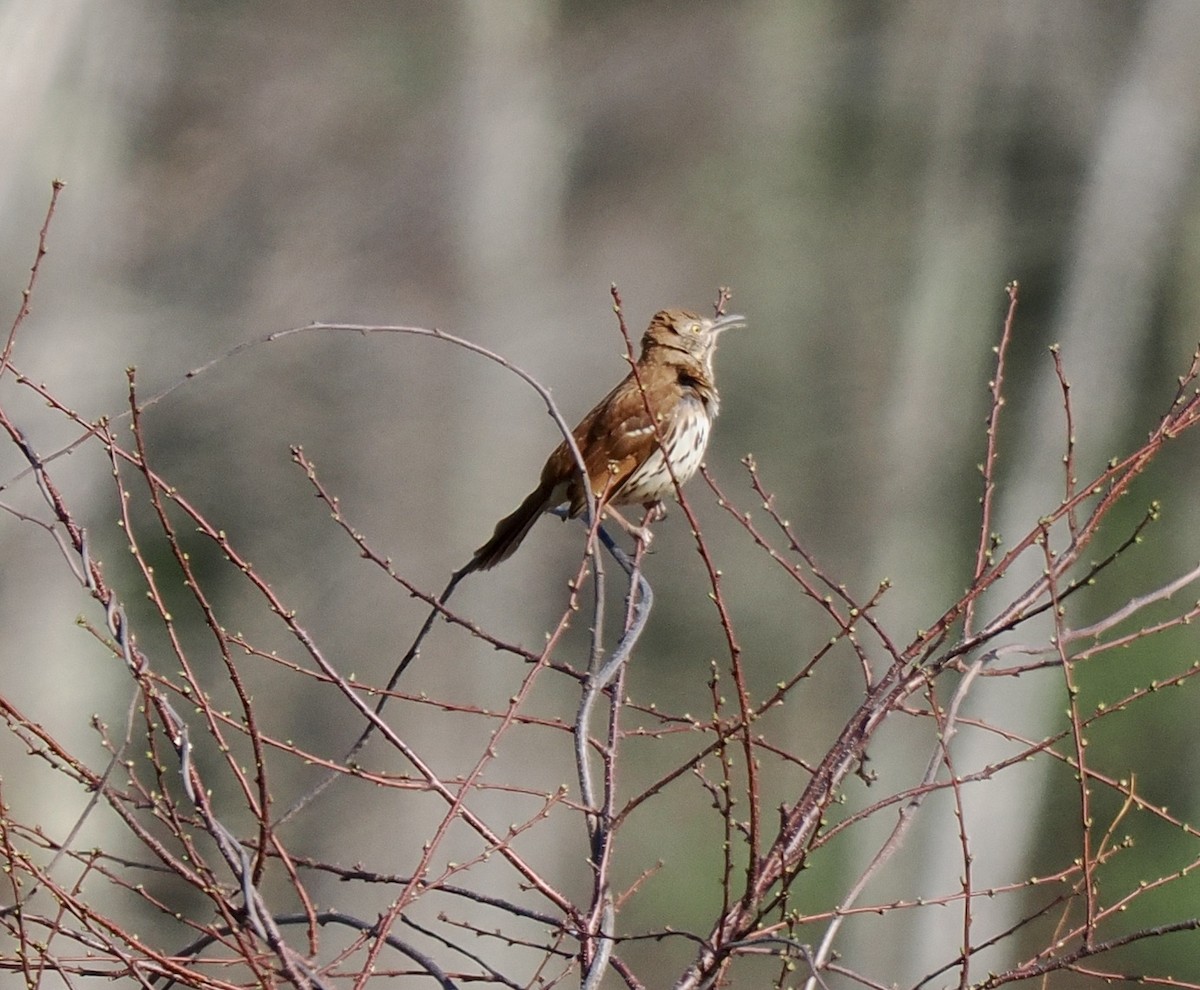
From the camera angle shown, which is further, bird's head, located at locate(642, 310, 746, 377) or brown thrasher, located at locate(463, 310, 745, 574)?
bird's head, located at locate(642, 310, 746, 377)

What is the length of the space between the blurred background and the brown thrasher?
229 inches

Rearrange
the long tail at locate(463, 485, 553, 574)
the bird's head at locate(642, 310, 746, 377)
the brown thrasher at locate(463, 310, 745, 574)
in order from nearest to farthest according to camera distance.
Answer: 1. the long tail at locate(463, 485, 553, 574)
2. the brown thrasher at locate(463, 310, 745, 574)
3. the bird's head at locate(642, 310, 746, 377)

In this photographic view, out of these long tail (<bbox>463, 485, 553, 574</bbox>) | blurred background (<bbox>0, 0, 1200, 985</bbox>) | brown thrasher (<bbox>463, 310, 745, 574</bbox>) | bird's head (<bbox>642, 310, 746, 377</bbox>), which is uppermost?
blurred background (<bbox>0, 0, 1200, 985</bbox>)

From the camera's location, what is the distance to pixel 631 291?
11.6 meters

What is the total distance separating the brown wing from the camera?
14.2 feet

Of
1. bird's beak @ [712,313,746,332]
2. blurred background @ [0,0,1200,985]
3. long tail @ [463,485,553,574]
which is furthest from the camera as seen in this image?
blurred background @ [0,0,1200,985]

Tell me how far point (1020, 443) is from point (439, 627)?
403 centimetres

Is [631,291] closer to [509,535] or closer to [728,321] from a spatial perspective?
[728,321]

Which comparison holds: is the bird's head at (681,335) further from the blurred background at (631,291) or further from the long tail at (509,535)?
the blurred background at (631,291)

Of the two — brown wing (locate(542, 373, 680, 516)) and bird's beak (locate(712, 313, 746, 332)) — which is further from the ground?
bird's beak (locate(712, 313, 746, 332))

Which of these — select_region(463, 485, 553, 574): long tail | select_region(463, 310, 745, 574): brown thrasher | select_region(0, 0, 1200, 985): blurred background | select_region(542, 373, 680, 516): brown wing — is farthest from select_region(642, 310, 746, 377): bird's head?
select_region(0, 0, 1200, 985): blurred background

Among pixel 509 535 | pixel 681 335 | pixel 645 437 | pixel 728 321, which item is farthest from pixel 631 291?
pixel 509 535

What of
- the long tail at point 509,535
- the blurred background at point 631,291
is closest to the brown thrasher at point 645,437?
the long tail at point 509,535

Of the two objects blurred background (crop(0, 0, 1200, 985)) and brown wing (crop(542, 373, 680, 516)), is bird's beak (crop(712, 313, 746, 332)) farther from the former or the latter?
blurred background (crop(0, 0, 1200, 985))
